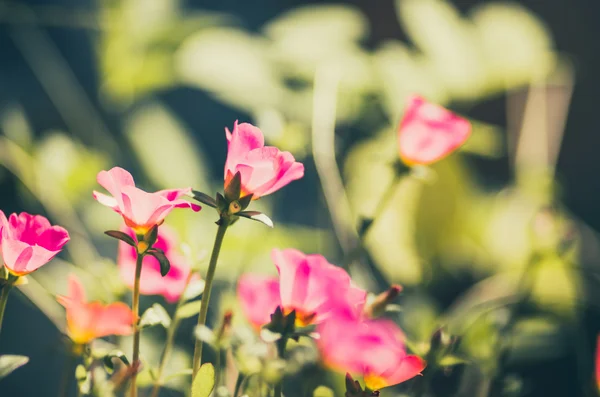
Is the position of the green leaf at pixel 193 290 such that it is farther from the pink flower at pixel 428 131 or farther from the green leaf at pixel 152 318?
the pink flower at pixel 428 131

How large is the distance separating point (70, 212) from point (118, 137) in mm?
211

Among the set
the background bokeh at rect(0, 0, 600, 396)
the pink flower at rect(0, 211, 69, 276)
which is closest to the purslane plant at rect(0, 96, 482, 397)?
the pink flower at rect(0, 211, 69, 276)

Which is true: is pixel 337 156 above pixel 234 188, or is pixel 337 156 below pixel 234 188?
below

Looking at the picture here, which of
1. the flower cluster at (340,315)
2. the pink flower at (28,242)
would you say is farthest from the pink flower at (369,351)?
the pink flower at (28,242)

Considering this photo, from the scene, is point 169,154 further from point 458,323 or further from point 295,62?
point 458,323

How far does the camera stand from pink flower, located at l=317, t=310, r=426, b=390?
Answer: 8.9 inches

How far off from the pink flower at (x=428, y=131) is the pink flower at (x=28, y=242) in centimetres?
17

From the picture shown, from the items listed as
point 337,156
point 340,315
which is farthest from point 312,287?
point 337,156

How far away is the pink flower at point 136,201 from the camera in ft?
0.69

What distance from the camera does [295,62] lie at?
0.62m

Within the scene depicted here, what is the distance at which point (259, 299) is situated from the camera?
0.94 feet

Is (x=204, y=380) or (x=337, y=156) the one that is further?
(x=337, y=156)

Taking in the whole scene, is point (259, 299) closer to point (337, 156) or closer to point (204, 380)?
point (204, 380)

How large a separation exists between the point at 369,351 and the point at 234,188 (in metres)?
0.08
